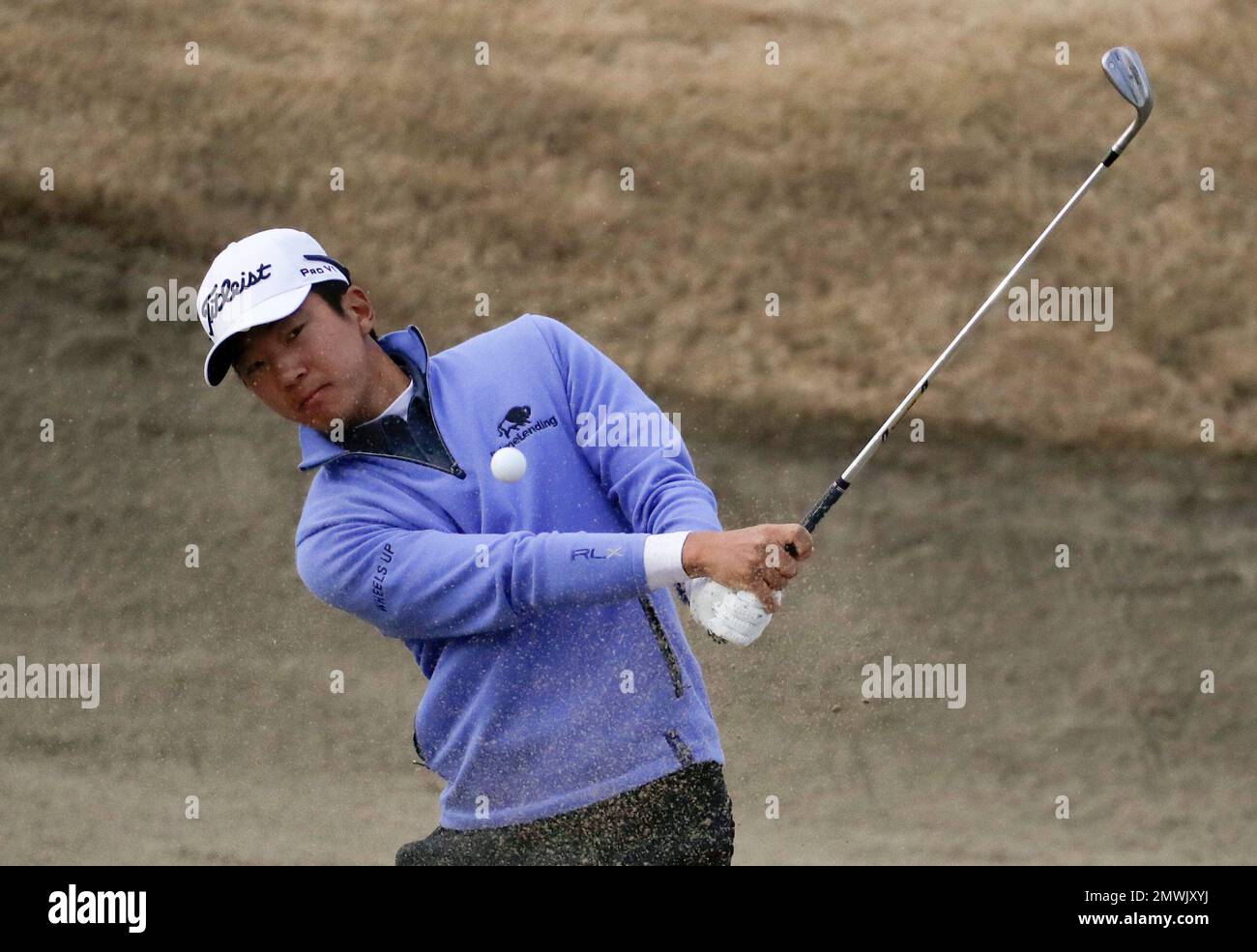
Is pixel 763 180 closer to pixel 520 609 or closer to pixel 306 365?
pixel 306 365

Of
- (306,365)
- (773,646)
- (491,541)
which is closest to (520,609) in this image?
(491,541)

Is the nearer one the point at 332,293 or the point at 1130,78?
the point at 332,293

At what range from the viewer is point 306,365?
3.11 metres

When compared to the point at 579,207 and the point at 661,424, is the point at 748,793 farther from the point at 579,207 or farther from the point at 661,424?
the point at 661,424

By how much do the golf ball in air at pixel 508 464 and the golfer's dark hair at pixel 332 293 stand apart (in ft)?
1.20

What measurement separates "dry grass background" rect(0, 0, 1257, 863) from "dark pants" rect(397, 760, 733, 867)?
187 inches

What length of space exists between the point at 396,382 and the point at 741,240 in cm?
552

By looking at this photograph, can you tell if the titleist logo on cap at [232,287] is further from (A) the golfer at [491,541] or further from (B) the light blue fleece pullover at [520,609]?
(B) the light blue fleece pullover at [520,609]

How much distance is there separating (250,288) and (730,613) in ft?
2.91

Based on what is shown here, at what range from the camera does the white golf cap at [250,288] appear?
3076 millimetres

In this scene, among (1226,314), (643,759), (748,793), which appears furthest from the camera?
(1226,314)
